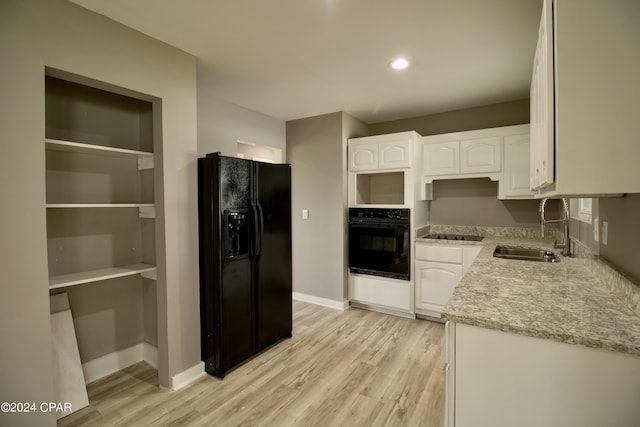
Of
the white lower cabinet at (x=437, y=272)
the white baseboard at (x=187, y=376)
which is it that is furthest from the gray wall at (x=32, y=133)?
the white lower cabinet at (x=437, y=272)

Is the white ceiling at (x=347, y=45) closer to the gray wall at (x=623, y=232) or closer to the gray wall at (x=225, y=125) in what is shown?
the gray wall at (x=225, y=125)

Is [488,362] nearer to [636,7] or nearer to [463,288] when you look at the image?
[463,288]

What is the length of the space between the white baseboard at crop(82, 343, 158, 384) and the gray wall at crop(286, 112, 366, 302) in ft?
6.55

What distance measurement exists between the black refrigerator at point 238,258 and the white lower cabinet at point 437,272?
65.6 inches

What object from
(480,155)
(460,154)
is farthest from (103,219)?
(480,155)

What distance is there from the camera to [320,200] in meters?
3.92

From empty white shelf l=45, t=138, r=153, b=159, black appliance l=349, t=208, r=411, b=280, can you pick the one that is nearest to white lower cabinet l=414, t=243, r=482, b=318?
black appliance l=349, t=208, r=411, b=280

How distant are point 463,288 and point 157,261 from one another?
6.67 feet

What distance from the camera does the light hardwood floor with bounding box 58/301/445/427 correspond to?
1878 millimetres

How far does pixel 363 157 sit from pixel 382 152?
25cm

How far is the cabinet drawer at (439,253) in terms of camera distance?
3.21m

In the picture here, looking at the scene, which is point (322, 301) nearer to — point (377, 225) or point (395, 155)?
point (377, 225)

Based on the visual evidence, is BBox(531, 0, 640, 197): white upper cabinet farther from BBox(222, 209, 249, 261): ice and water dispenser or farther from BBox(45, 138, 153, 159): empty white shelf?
BBox(45, 138, 153, 159): empty white shelf

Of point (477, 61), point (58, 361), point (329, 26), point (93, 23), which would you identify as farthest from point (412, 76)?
point (58, 361)
